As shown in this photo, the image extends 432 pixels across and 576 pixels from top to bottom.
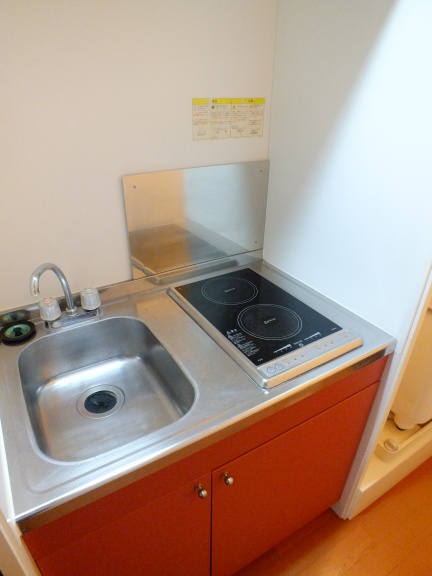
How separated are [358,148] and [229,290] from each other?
0.59 meters

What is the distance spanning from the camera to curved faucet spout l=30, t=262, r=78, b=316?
87cm

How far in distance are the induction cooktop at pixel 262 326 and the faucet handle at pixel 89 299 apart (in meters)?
0.26

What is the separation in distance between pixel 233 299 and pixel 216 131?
0.55m

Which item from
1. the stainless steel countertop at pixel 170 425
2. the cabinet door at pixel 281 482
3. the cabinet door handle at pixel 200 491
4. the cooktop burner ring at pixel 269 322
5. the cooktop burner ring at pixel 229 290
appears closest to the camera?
the stainless steel countertop at pixel 170 425

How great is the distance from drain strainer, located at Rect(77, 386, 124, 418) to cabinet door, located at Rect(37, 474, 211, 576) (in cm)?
30

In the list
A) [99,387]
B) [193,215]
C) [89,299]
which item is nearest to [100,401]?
[99,387]

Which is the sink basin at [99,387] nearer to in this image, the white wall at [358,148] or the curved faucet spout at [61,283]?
the curved faucet spout at [61,283]

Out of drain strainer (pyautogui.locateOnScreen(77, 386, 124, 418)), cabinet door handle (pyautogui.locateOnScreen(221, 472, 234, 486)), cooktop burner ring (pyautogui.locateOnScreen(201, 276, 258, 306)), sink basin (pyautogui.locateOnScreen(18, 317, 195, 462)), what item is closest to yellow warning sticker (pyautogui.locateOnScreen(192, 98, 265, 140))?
cooktop burner ring (pyautogui.locateOnScreen(201, 276, 258, 306))

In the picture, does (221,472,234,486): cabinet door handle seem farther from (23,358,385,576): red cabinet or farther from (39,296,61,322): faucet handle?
(39,296,61,322): faucet handle

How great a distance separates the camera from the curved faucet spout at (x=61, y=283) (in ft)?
2.85

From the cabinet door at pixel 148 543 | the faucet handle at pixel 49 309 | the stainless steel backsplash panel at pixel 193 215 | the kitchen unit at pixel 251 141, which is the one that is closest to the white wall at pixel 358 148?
the kitchen unit at pixel 251 141

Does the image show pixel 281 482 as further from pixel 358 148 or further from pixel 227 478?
pixel 358 148

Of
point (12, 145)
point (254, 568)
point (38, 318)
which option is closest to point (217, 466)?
point (38, 318)

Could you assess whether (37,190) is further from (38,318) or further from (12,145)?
(38,318)
